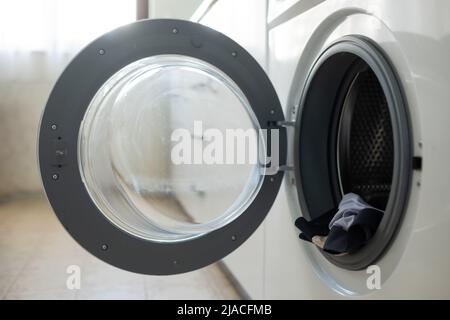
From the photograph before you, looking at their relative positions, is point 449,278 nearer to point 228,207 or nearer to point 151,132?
point 228,207

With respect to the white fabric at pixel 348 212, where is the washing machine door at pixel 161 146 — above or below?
above

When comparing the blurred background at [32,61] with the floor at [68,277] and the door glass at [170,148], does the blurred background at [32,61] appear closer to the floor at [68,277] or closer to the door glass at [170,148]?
the floor at [68,277]

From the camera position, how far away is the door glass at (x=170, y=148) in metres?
0.95

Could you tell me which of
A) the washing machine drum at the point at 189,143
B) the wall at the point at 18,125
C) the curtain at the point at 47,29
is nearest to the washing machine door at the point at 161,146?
the washing machine drum at the point at 189,143

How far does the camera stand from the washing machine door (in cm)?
85

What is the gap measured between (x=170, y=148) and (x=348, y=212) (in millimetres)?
394

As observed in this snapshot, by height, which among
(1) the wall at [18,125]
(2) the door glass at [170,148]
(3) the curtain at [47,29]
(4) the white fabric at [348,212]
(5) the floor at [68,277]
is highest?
(3) the curtain at [47,29]

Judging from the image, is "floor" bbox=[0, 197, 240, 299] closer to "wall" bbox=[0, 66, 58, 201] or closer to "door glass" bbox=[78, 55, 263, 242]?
"door glass" bbox=[78, 55, 263, 242]

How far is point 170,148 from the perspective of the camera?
1018 millimetres

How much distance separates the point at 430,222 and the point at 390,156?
0.32m

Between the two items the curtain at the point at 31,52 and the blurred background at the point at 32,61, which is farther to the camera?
the curtain at the point at 31,52

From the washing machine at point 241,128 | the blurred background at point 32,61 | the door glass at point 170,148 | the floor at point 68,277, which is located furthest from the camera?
the blurred background at point 32,61

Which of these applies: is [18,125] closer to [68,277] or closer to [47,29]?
[47,29]
